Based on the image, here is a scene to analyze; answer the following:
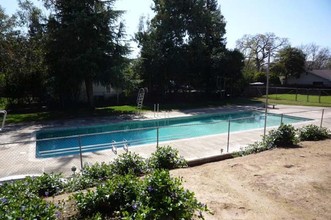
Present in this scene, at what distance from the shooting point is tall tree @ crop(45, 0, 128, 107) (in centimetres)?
1711

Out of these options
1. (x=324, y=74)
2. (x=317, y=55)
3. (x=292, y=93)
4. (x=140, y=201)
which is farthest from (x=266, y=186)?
(x=317, y=55)

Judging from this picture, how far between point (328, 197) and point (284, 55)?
3959 centimetres

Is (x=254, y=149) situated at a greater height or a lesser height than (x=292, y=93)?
lesser

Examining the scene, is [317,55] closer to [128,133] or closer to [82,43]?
[82,43]

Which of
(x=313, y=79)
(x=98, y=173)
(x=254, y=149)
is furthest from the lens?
(x=313, y=79)

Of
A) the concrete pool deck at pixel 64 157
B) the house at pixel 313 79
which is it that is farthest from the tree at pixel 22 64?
the house at pixel 313 79

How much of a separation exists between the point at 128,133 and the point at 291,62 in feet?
115

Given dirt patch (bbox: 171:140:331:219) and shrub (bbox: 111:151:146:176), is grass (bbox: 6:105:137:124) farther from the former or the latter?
dirt patch (bbox: 171:140:331:219)

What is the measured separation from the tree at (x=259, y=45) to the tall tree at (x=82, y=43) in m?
39.6

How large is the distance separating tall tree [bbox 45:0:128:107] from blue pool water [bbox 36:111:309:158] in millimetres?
4957

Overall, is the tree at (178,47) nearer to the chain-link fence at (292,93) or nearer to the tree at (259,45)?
the chain-link fence at (292,93)

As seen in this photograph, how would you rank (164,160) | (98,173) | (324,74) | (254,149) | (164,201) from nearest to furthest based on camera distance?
(164,201) < (98,173) < (164,160) < (254,149) < (324,74)

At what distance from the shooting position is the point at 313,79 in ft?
135

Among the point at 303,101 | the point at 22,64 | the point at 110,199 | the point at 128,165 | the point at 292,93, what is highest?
the point at 22,64
